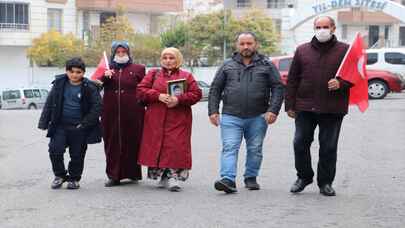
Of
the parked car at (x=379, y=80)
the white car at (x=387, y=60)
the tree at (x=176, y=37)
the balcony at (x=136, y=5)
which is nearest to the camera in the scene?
the parked car at (x=379, y=80)

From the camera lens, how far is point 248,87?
9.71 meters

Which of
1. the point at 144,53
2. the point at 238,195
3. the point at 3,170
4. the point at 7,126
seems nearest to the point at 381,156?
the point at 238,195

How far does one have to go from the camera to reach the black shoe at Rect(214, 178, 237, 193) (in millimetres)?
9555

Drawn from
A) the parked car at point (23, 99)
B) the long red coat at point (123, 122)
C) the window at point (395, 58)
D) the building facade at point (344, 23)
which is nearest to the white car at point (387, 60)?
the window at point (395, 58)

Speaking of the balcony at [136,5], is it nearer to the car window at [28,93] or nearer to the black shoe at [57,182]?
the car window at [28,93]

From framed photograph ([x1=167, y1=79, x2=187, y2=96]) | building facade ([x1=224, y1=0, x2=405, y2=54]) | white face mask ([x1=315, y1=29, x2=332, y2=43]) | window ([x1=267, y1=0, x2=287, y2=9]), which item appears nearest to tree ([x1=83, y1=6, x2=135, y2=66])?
building facade ([x1=224, y1=0, x2=405, y2=54])

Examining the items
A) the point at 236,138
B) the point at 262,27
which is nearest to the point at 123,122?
the point at 236,138

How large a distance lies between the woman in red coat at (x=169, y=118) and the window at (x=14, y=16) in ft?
153

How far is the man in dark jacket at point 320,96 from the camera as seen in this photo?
9.27 meters

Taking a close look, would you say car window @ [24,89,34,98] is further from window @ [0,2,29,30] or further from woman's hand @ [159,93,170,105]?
woman's hand @ [159,93,170,105]

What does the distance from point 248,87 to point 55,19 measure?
5137 centimetres

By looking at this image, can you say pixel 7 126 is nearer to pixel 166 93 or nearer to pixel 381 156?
pixel 381 156

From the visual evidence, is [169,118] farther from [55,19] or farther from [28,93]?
[55,19]

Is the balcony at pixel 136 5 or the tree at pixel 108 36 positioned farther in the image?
the balcony at pixel 136 5
